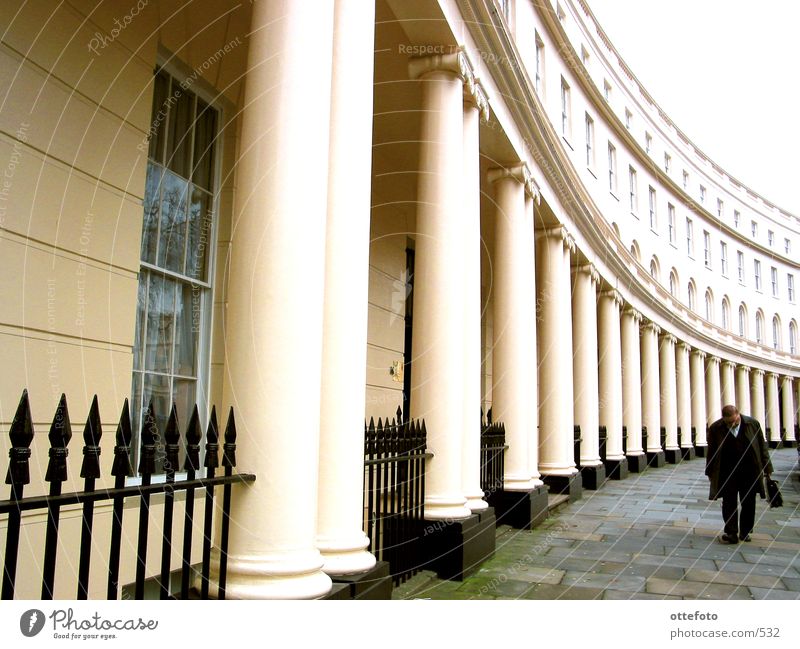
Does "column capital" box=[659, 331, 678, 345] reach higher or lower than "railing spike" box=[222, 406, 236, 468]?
higher

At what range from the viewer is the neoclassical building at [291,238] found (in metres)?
3.82

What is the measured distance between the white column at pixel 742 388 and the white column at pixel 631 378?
15.8m

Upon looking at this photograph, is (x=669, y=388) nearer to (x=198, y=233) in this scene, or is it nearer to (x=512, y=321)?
(x=512, y=321)

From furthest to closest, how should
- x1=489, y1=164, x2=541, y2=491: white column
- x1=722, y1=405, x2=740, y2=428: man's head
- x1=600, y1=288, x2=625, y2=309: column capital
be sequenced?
x1=600, y1=288, x2=625, y2=309: column capital
x1=489, y1=164, x2=541, y2=491: white column
x1=722, y1=405, x2=740, y2=428: man's head

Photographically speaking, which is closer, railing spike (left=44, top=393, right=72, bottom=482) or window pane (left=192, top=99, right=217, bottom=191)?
railing spike (left=44, top=393, right=72, bottom=482)

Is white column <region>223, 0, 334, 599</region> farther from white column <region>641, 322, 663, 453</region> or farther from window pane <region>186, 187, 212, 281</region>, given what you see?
white column <region>641, 322, 663, 453</region>

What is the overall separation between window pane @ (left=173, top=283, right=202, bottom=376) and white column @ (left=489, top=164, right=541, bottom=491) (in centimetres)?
500

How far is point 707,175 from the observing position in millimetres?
28000

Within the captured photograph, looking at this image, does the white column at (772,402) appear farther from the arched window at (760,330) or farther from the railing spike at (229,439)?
the railing spike at (229,439)

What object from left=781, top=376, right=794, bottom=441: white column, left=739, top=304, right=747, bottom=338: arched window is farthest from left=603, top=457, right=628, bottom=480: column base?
left=781, top=376, right=794, bottom=441: white column

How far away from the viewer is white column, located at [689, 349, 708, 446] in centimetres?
2920

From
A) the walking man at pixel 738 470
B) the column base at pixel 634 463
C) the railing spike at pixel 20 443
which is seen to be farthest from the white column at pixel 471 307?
the column base at pixel 634 463

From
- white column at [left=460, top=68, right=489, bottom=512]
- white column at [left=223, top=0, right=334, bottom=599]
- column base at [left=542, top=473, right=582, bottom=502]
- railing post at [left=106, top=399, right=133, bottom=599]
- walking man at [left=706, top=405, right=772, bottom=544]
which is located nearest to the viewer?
railing post at [left=106, top=399, right=133, bottom=599]

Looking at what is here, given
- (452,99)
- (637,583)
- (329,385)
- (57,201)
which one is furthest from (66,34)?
(637,583)
